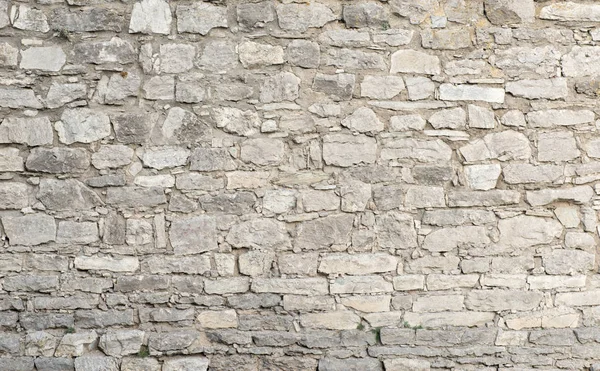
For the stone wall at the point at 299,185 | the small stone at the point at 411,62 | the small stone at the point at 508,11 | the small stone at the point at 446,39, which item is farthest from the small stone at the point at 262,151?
the small stone at the point at 508,11

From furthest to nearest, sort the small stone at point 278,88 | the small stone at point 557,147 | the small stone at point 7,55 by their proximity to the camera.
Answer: the small stone at point 557,147, the small stone at point 278,88, the small stone at point 7,55

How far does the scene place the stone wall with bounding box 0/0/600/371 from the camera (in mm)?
3836

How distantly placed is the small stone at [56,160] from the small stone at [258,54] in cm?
105

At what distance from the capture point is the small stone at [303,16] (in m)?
3.91

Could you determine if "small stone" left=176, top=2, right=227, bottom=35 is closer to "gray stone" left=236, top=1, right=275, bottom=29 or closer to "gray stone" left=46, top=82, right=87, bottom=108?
"gray stone" left=236, top=1, right=275, bottom=29

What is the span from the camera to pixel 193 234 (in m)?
3.89

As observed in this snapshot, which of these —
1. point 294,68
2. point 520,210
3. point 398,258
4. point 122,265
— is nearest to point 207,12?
point 294,68

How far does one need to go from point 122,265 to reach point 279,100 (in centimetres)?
129

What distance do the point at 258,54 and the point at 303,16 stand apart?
0.34 metres

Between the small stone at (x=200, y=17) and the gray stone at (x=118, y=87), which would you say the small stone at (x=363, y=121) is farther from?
the gray stone at (x=118, y=87)

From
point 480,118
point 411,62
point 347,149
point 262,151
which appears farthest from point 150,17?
point 480,118

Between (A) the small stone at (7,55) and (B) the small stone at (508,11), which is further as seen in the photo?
(B) the small stone at (508,11)

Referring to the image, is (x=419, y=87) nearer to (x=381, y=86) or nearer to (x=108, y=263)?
(x=381, y=86)

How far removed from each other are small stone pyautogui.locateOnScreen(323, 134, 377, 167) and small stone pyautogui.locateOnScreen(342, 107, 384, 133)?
5 cm
